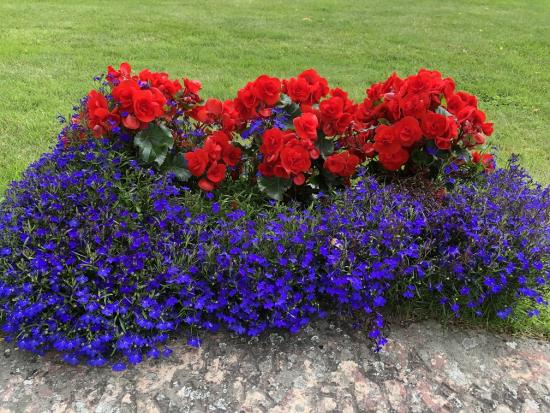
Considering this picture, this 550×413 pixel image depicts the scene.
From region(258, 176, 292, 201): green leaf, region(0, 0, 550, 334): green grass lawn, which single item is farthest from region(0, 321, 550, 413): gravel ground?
region(0, 0, 550, 334): green grass lawn

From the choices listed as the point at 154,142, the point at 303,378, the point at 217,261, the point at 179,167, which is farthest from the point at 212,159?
the point at 303,378

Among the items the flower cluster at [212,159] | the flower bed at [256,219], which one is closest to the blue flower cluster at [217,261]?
the flower bed at [256,219]

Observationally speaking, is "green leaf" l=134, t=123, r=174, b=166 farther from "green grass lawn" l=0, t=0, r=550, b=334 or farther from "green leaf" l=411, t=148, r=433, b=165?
"green grass lawn" l=0, t=0, r=550, b=334

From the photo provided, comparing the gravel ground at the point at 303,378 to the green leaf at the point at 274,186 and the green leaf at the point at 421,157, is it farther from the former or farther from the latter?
the green leaf at the point at 421,157

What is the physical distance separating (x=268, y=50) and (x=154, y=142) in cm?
593

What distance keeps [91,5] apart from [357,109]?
9723 mm

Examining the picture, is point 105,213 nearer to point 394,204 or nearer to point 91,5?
point 394,204

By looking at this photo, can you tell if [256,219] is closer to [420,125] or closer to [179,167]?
[179,167]

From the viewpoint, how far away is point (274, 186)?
3188 mm

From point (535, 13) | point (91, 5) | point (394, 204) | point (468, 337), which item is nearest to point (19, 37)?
point (91, 5)

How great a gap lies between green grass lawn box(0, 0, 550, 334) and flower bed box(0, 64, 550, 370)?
1708 millimetres

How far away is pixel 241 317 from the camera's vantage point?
256 cm

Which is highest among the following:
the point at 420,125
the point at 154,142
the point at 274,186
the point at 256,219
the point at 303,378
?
the point at 420,125

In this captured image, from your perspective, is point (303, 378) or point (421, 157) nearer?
point (303, 378)
